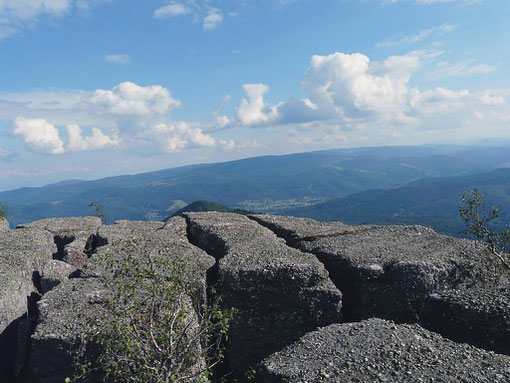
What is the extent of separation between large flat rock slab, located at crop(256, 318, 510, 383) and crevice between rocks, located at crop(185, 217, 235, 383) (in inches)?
155

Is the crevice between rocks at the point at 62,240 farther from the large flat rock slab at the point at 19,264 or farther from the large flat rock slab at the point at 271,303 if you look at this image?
the large flat rock slab at the point at 271,303

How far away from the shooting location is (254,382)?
15508 millimetres

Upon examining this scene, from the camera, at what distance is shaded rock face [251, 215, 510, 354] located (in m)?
15.7

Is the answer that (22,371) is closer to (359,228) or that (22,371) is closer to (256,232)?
(256,232)

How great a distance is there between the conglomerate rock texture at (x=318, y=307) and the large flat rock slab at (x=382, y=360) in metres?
0.05

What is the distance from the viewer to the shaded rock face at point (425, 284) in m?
15.7

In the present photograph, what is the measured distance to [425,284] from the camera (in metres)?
18.0

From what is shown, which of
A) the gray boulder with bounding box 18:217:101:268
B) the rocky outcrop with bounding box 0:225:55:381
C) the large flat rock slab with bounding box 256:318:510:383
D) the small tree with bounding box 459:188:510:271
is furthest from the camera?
the gray boulder with bounding box 18:217:101:268

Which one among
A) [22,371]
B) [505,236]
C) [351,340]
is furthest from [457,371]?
[22,371]

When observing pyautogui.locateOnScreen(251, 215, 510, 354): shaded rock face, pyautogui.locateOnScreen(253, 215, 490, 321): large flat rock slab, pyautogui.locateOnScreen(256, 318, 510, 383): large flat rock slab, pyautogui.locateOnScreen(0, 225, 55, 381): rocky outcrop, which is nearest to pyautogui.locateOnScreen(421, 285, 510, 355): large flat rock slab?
pyautogui.locateOnScreen(251, 215, 510, 354): shaded rock face

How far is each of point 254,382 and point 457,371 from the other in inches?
339

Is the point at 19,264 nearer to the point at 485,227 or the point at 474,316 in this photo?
the point at 474,316

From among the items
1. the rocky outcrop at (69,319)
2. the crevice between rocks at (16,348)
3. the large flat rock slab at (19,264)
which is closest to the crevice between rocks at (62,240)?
the large flat rock slab at (19,264)

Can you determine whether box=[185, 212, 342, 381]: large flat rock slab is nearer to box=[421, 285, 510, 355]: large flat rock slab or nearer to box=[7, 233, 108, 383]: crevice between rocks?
box=[421, 285, 510, 355]: large flat rock slab
